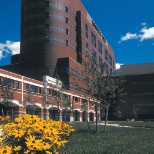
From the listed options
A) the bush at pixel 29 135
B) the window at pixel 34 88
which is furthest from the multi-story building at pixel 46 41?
the bush at pixel 29 135

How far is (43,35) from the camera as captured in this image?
6931 centimetres

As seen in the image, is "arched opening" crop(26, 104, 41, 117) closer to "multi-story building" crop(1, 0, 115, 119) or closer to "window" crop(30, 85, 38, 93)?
"window" crop(30, 85, 38, 93)

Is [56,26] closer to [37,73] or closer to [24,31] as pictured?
[24,31]

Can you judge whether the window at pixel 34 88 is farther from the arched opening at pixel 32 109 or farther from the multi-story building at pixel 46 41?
the multi-story building at pixel 46 41

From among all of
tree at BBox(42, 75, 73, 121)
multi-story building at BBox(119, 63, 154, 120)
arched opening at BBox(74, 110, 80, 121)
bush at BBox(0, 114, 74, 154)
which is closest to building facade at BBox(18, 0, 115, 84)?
arched opening at BBox(74, 110, 80, 121)

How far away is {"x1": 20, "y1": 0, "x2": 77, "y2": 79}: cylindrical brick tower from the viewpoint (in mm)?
68812

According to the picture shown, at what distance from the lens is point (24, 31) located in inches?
2808

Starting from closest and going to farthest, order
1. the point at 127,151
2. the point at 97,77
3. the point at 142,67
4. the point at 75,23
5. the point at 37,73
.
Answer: the point at 127,151
the point at 97,77
the point at 37,73
the point at 75,23
the point at 142,67

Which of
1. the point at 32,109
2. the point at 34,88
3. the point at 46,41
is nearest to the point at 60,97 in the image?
the point at 32,109

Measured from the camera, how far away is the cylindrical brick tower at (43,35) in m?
68.8

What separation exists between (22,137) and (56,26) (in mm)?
65466

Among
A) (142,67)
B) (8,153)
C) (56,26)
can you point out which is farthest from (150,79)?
(8,153)

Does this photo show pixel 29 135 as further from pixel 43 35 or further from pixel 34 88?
pixel 43 35

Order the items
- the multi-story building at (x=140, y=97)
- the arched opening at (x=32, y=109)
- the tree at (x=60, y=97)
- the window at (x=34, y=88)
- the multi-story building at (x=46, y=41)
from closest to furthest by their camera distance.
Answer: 1. the tree at (x=60, y=97)
2. the arched opening at (x=32, y=109)
3. the window at (x=34, y=88)
4. the multi-story building at (x=46, y=41)
5. the multi-story building at (x=140, y=97)
